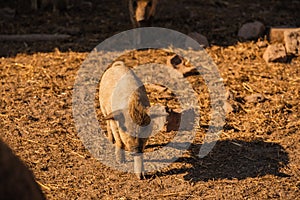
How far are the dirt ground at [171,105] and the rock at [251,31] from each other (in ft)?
0.59

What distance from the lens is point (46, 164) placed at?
20.1ft

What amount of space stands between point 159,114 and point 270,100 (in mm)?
2487

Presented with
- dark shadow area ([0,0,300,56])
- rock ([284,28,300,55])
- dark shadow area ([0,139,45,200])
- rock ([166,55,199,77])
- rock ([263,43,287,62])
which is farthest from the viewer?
dark shadow area ([0,0,300,56])

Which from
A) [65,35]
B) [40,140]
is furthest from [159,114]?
[65,35]

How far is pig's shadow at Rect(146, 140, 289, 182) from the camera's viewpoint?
600 centimetres

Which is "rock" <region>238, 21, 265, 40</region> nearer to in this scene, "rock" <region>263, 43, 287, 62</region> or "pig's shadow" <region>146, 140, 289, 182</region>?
"rock" <region>263, 43, 287, 62</region>

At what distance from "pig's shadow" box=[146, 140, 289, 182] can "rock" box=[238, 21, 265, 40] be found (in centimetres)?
313

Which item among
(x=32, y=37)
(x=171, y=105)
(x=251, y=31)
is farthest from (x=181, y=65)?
(x=32, y=37)

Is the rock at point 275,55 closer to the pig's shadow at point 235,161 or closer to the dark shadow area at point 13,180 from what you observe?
the pig's shadow at point 235,161

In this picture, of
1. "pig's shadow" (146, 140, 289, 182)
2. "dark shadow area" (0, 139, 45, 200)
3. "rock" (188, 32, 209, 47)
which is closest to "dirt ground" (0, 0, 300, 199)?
"pig's shadow" (146, 140, 289, 182)

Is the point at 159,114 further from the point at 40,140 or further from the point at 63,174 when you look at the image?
the point at 40,140

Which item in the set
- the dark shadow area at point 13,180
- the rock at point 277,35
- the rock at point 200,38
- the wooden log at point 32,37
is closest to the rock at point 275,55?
the rock at point 277,35

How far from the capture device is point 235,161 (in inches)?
245

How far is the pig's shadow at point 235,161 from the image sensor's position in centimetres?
600
